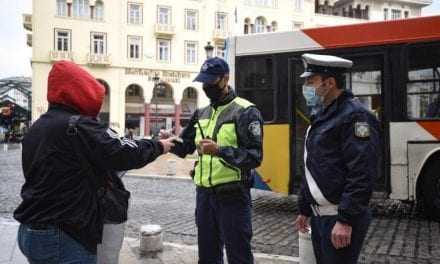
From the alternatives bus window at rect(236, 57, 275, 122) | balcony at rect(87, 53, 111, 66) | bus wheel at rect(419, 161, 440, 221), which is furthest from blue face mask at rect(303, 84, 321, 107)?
balcony at rect(87, 53, 111, 66)

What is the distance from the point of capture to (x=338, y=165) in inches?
120

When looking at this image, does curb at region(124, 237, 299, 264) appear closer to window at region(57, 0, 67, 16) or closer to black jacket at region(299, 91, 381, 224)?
black jacket at region(299, 91, 381, 224)

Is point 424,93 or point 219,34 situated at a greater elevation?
point 219,34

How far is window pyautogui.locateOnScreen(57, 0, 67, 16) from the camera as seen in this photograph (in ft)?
137

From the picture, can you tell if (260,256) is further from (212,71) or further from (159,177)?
(159,177)

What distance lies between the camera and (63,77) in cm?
280

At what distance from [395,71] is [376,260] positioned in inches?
139

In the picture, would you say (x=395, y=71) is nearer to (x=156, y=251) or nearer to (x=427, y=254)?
(x=427, y=254)

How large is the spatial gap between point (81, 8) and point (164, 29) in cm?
683

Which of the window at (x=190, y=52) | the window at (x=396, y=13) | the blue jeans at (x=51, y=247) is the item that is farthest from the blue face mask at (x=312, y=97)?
the window at (x=396, y=13)

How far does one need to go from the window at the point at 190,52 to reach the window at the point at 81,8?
848cm

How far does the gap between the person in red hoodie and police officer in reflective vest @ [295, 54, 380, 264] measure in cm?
114

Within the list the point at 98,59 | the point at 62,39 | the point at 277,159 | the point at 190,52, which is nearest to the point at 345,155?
the point at 277,159

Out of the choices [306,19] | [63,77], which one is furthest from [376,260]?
[306,19]
